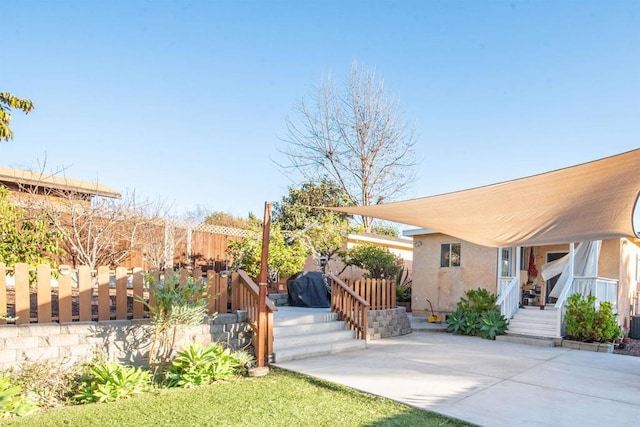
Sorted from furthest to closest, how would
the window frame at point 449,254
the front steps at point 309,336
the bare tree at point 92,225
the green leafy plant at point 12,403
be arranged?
the window frame at point 449,254, the bare tree at point 92,225, the front steps at point 309,336, the green leafy plant at point 12,403

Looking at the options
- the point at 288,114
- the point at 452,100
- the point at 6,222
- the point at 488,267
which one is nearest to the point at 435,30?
the point at 452,100

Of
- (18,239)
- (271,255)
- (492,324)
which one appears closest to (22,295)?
(18,239)

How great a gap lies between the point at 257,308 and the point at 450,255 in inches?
295

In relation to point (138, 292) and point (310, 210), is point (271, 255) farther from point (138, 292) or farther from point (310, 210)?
point (310, 210)

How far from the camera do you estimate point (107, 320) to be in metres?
5.12

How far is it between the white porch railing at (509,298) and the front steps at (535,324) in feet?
0.61

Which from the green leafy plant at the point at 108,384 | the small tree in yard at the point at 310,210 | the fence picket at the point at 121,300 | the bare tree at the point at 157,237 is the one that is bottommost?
the green leafy plant at the point at 108,384

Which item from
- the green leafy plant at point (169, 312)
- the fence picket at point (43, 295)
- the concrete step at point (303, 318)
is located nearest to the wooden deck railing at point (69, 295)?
the fence picket at point (43, 295)

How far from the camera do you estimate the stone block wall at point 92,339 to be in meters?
4.38

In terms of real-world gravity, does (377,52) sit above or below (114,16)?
above

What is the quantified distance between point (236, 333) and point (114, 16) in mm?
6610

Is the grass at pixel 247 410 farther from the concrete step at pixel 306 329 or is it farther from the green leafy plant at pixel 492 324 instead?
the green leafy plant at pixel 492 324

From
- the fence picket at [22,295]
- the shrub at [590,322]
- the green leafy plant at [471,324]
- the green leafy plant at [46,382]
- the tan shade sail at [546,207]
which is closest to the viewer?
the green leafy plant at [46,382]

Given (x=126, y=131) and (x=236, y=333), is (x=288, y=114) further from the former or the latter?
(x=236, y=333)
